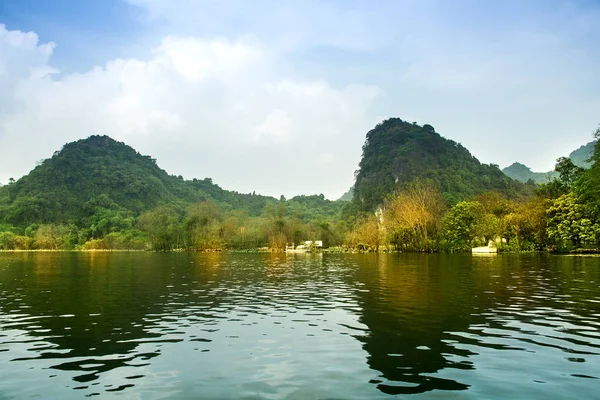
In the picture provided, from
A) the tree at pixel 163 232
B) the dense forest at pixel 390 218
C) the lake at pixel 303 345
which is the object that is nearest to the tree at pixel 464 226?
the dense forest at pixel 390 218

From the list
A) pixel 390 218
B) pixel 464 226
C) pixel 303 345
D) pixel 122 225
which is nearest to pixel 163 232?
pixel 122 225

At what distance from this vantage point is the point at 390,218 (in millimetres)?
100812

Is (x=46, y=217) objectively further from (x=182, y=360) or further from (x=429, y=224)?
(x=182, y=360)

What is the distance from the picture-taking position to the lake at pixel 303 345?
8562mm

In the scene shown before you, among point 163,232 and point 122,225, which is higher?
point 122,225

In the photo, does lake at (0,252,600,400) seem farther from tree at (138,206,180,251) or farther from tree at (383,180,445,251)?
tree at (138,206,180,251)

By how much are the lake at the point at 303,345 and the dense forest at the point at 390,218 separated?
57.1 m

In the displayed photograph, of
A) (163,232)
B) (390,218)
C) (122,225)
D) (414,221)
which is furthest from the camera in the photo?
(122,225)

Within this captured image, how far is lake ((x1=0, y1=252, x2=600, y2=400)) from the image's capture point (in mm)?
8562

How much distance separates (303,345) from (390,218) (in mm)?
91119

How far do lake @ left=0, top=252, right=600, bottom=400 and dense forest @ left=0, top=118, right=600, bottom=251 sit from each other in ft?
187

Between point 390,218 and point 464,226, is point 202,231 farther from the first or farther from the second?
point 464,226

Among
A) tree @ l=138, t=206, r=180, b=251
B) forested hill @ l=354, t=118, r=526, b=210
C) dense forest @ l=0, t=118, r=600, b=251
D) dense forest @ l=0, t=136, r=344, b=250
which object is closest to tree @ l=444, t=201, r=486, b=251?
dense forest @ l=0, t=118, r=600, b=251

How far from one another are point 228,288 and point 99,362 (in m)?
16.6
